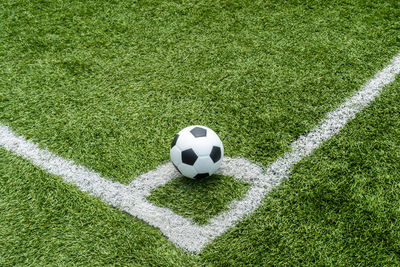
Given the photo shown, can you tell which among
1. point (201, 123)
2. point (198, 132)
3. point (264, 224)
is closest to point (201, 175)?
point (198, 132)

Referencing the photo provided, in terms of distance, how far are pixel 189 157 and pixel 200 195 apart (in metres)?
0.27

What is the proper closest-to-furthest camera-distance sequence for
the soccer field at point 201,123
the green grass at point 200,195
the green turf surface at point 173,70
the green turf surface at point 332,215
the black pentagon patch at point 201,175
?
the green turf surface at point 332,215 → the soccer field at point 201,123 → the green grass at point 200,195 → the black pentagon patch at point 201,175 → the green turf surface at point 173,70

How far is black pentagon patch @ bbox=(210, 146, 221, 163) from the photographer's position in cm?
271

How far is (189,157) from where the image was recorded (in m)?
2.69

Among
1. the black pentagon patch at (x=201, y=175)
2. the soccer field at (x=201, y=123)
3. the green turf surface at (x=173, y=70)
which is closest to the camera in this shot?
the soccer field at (x=201, y=123)

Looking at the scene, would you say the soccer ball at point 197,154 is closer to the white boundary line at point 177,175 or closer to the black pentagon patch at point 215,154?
the black pentagon patch at point 215,154

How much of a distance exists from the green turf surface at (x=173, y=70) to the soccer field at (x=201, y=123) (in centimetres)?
2

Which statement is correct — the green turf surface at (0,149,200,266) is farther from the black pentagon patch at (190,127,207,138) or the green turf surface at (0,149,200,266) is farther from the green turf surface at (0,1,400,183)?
the black pentagon patch at (190,127,207,138)

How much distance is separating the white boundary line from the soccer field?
0.04 ft

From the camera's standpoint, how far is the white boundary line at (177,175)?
2518mm

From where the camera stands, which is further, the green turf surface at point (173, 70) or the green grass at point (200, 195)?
the green turf surface at point (173, 70)

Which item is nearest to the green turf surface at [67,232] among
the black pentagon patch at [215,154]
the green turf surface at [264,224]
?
the green turf surface at [264,224]

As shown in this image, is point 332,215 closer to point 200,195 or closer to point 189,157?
point 200,195

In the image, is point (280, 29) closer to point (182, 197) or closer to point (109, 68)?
point (109, 68)
